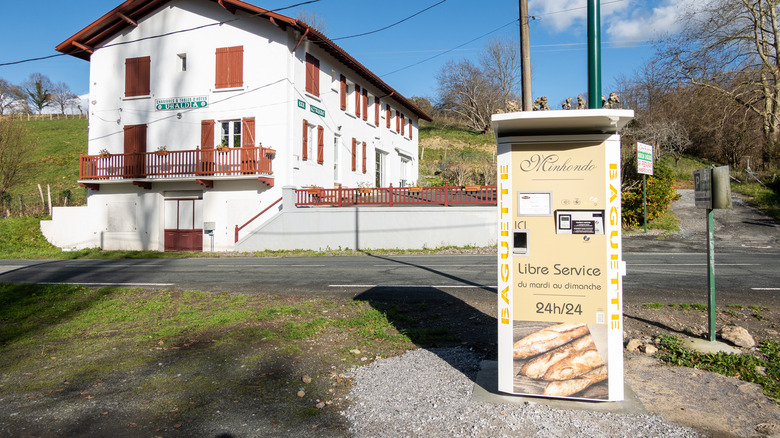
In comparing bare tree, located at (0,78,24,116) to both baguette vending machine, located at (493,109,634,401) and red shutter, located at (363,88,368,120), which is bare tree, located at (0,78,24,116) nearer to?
red shutter, located at (363,88,368,120)

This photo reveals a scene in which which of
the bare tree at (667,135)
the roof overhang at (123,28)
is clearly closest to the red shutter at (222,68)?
the roof overhang at (123,28)

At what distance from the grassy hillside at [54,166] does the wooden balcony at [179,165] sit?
542 centimetres

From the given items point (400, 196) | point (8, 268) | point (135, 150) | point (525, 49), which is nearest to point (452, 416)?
point (525, 49)

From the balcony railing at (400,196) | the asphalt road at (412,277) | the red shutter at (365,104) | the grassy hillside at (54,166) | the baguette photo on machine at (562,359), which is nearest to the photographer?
the baguette photo on machine at (562,359)

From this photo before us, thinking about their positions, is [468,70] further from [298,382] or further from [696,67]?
[298,382]

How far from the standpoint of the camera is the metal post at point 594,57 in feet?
16.9

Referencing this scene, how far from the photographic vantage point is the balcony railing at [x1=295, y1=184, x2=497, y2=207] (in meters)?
20.4

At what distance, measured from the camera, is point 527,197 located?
13.8ft

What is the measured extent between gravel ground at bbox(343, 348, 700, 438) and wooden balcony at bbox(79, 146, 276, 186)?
59.2ft

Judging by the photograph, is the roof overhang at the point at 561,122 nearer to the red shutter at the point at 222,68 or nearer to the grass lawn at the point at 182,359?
the grass lawn at the point at 182,359

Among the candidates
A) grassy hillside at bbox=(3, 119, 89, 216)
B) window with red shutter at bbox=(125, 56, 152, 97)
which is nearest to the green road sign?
window with red shutter at bbox=(125, 56, 152, 97)

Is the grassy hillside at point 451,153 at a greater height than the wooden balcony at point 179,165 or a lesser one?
greater

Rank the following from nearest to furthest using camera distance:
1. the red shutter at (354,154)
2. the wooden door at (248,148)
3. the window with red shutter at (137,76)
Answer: the wooden door at (248,148) < the window with red shutter at (137,76) < the red shutter at (354,154)

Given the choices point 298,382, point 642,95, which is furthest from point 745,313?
point 642,95
